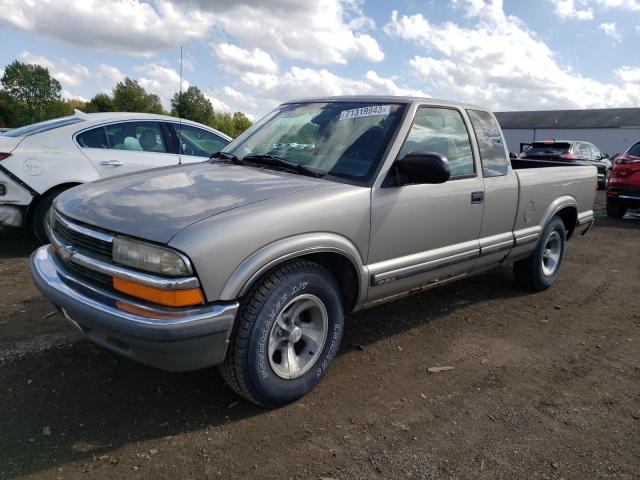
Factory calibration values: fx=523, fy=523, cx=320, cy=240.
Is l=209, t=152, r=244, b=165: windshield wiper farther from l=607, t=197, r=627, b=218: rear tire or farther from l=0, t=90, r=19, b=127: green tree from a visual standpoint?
A: l=0, t=90, r=19, b=127: green tree

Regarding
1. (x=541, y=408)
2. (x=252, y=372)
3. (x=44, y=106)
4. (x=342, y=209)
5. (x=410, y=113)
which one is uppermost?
(x=44, y=106)

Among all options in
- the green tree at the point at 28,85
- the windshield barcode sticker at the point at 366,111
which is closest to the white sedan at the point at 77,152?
the windshield barcode sticker at the point at 366,111

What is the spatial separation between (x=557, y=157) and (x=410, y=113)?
41.4 ft

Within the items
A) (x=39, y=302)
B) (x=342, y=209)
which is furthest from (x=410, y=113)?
(x=39, y=302)

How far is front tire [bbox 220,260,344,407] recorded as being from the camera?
279 cm

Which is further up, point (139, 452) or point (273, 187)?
point (273, 187)

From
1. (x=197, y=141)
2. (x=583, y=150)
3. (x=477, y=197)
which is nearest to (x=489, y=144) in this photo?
(x=477, y=197)

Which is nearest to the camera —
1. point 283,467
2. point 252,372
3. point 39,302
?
point 283,467

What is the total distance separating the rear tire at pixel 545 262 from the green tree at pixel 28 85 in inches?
3917

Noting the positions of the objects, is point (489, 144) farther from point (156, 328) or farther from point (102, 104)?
point (102, 104)

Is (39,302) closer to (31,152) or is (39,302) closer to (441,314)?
(31,152)

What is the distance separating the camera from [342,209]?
3.17 m

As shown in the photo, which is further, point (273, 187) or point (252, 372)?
point (273, 187)

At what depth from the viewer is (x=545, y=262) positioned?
570 centimetres
